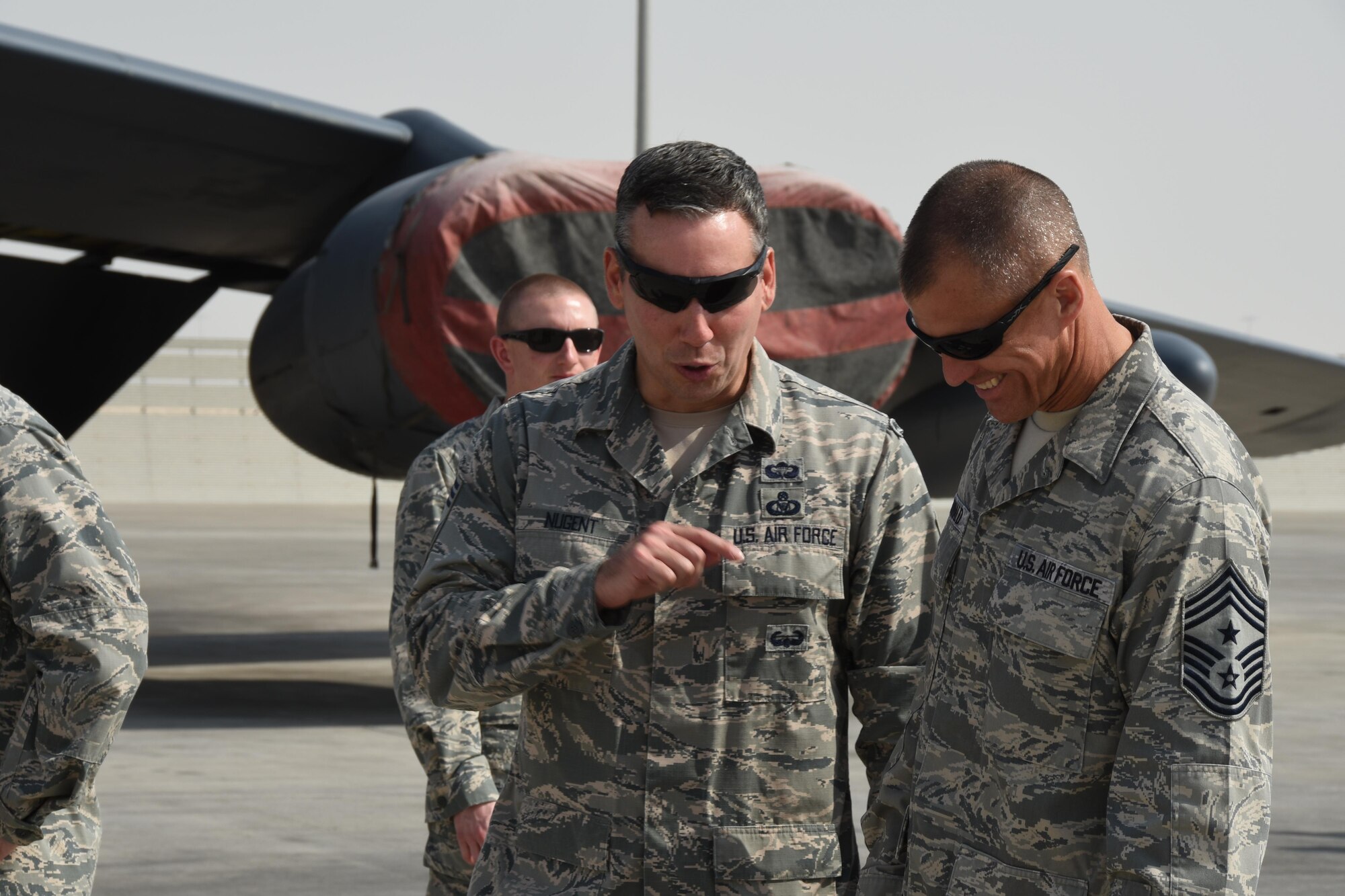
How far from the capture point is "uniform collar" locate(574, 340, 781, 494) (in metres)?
2.65

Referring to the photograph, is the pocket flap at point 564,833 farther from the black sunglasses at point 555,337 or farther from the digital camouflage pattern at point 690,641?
the black sunglasses at point 555,337

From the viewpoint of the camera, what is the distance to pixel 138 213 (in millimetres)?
11625

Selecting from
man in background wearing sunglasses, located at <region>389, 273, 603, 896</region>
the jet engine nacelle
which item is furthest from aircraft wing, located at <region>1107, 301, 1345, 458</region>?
man in background wearing sunglasses, located at <region>389, 273, 603, 896</region>

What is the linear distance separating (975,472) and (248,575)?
778 inches

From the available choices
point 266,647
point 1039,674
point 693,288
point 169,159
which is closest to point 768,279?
point 693,288

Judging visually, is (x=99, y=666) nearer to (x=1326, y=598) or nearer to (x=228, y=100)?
(x=228, y=100)

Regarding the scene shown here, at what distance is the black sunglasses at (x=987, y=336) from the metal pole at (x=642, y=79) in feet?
45.2

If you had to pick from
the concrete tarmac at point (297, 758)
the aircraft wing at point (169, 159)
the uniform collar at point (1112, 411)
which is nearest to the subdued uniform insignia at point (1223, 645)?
the uniform collar at point (1112, 411)

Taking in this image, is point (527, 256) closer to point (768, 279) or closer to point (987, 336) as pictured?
point (768, 279)

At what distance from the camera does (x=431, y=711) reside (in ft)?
12.5

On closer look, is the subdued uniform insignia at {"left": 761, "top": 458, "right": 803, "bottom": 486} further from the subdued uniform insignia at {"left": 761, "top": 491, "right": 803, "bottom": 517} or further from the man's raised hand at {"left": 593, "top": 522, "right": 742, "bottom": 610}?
the man's raised hand at {"left": 593, "top": 522, "right": 742, "bottom": 610}

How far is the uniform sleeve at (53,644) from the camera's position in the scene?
2.82 meters

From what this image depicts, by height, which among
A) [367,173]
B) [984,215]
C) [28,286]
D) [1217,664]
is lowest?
[28,286]

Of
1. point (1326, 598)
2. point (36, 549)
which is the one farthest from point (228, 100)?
point (1326, 598)
